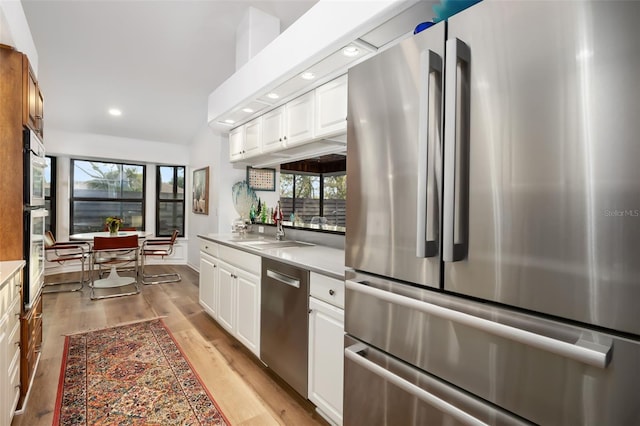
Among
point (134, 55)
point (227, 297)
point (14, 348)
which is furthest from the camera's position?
point (134, 55)

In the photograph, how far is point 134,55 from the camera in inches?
145

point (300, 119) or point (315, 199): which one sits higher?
point (300, 119)

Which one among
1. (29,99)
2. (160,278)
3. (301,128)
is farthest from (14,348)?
(160,278)

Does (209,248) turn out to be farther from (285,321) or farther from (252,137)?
(285,321)

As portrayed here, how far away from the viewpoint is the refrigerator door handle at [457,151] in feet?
3.03

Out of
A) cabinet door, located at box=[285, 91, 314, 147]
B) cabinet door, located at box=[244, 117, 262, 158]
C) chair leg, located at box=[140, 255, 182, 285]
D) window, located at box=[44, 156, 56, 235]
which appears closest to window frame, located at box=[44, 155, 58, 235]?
window, located at box=[44, 156, 56, 235]

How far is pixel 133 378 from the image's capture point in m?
2.22

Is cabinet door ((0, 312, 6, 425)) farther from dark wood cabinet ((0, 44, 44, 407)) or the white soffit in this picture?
→ the white soffit

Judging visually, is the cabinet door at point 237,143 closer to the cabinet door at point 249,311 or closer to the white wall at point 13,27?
the cabinet door at point 249,311

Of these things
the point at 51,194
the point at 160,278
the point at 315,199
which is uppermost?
the point at 51,194

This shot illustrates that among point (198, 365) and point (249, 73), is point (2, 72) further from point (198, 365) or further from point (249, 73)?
point (198, 365)

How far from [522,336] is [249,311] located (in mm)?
1977

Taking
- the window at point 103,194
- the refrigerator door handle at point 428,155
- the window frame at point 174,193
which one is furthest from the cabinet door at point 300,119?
the window at point 103,194

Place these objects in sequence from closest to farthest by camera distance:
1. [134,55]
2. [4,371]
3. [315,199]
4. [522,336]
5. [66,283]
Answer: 1. [522,336]
2. [4,371]
3. [315,199]
4. [134,55]
5. [66,283]
